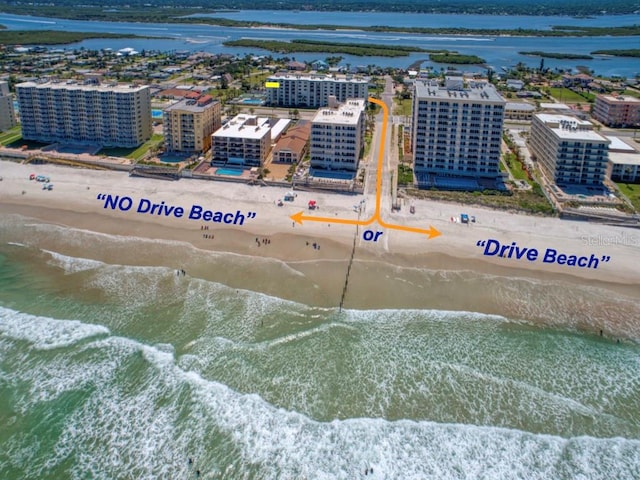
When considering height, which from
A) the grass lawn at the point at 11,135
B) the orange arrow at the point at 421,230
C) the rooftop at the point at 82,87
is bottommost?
the orange arrow at the point at 421,230

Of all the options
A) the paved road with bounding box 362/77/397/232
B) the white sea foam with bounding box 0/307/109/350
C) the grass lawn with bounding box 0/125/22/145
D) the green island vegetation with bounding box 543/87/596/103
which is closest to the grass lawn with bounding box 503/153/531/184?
the paved road with bounding box 362/77/397/232

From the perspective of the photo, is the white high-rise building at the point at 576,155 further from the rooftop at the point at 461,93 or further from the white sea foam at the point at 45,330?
the white sea foam at the point at 45,330

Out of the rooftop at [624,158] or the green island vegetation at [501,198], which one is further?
the rooftop at [624,158]

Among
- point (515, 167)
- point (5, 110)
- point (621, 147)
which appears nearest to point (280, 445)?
point (515, 167)

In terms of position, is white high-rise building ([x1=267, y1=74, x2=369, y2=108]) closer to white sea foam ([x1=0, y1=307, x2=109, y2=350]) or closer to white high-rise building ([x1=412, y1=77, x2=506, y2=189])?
white high-rise building ([x1=412, y1=77, x2=506, y2=189])

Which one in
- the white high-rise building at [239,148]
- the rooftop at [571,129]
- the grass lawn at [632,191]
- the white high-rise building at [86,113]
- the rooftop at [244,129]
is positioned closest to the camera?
the grass lawn at [632,191]

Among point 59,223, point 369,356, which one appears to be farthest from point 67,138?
point 369,356

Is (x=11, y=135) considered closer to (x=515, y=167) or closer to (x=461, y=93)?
(x=461, y=93)

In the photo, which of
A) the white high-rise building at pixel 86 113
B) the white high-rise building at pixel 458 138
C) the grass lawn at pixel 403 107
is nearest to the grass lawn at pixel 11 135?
the white high-rise building at pixel 86 113
